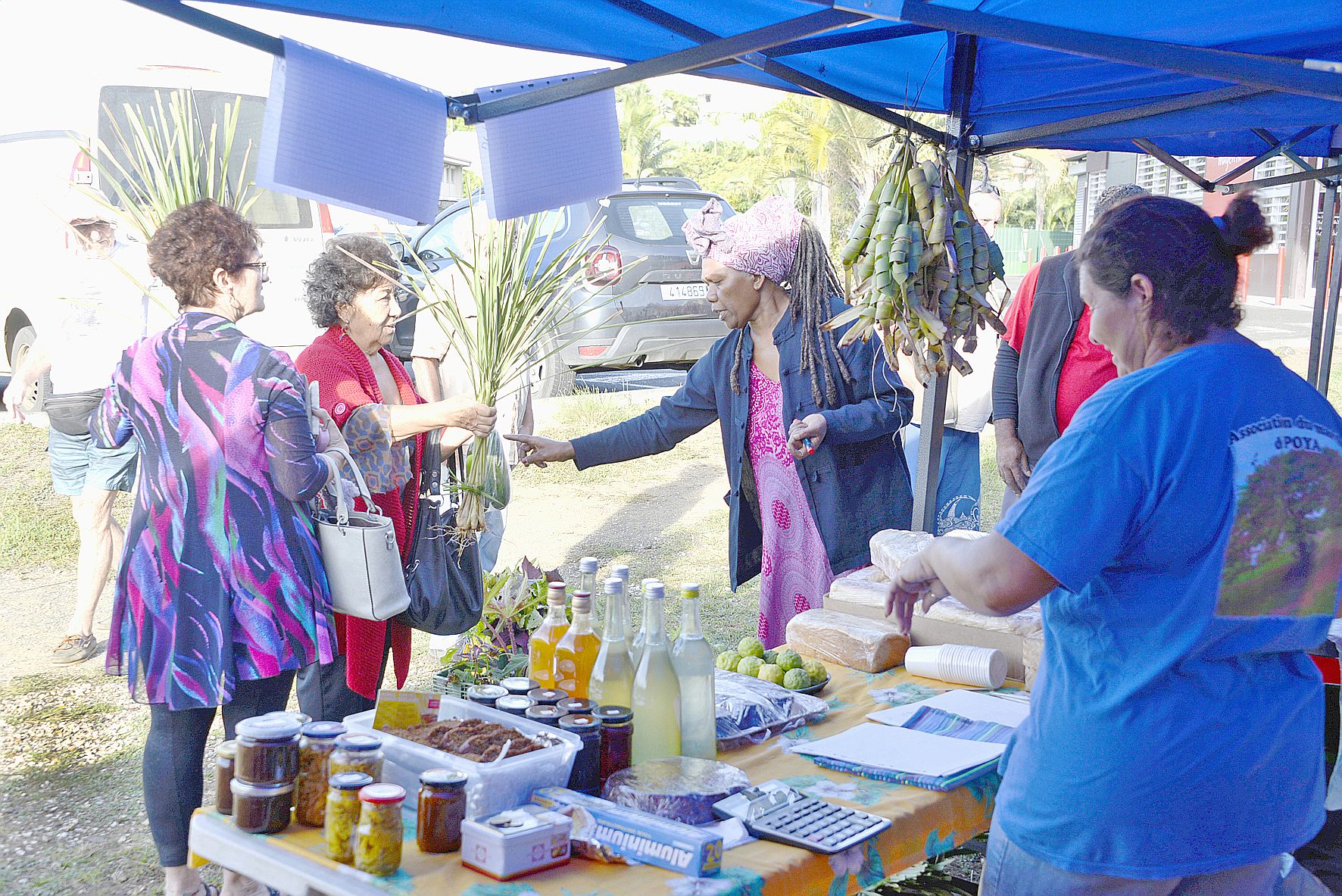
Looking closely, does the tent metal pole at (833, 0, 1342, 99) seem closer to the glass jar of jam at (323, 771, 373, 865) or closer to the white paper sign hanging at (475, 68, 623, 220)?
the white paper sign hanging at (475, 68, 623, 220)

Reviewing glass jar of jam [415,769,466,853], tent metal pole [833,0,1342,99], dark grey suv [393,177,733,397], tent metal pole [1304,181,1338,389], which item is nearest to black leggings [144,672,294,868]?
glass jar of jam [415,769,466,853]

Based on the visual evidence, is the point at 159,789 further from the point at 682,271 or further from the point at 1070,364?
the point at 682,271

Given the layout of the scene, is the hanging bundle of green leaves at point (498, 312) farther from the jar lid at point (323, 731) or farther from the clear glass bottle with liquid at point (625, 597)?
the jar lid at point (323, 731)

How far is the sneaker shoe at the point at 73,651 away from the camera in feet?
15.5

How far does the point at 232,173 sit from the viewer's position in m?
7.07

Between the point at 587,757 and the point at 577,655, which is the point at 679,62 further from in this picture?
the point at 587,757

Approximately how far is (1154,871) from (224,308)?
2.23 m

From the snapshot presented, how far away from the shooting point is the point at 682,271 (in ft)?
28.2

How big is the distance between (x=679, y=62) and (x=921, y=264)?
71 centimetres

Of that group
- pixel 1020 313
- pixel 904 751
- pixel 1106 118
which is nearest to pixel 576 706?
pixel 904 751

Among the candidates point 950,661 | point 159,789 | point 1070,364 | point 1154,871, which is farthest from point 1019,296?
point 159,789

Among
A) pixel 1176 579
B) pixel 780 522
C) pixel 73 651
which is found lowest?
pixel 73 651

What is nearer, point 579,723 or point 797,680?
point 579,723

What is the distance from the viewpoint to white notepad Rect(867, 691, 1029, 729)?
2.14 metres
